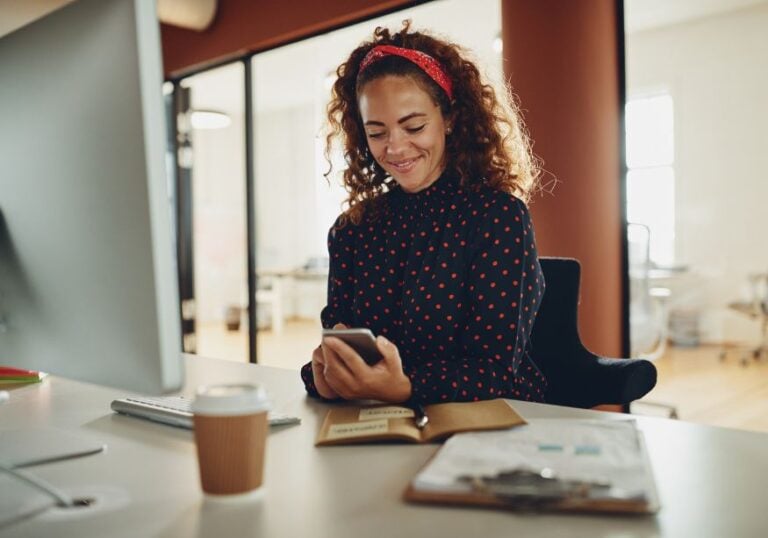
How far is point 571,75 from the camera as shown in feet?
9.44

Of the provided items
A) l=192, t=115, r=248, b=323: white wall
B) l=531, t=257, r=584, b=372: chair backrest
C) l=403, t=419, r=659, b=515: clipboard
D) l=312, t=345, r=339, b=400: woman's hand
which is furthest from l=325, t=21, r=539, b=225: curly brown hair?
l=192, t=115, r=248, b=323: white wall

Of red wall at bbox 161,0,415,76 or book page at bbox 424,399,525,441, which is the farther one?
red wall at bbox 161,0,415,76

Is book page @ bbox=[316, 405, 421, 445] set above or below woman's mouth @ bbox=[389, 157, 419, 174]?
below

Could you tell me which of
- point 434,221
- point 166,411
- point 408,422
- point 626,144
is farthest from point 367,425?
point 626,144

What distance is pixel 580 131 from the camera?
113 inches

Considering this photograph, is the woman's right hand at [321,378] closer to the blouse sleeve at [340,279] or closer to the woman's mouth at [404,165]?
the blouse sleeve at [340,279]

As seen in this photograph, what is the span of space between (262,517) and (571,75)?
8.55 feet

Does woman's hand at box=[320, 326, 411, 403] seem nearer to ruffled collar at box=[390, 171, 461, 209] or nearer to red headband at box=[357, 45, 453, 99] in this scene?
ruffled collar at box=[390, 171, 461, 209]

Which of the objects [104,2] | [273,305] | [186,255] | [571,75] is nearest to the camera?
[104,2]

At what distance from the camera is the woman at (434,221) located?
134cm

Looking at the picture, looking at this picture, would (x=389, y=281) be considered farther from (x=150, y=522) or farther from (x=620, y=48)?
(x=620, y=48)

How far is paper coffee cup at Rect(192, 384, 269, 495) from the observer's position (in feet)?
2.21

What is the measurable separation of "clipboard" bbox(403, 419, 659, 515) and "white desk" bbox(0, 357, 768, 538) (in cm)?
1

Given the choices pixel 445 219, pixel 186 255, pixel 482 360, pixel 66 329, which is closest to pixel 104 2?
pixel 66 329
